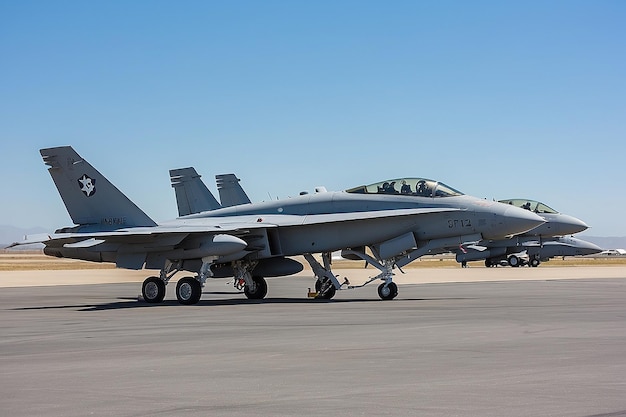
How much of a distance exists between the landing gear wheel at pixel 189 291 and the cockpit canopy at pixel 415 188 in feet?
16.1

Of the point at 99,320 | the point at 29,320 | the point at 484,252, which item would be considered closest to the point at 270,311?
the point at 99,320

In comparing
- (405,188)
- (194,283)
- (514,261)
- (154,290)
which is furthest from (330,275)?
(514,261)

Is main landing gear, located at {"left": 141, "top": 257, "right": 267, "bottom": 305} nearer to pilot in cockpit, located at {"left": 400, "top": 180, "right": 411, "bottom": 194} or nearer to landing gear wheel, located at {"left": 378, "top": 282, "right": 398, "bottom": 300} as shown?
landing gear wheel, located at {"left": 378, "top": 282, "right": 398, "bottom": 300}

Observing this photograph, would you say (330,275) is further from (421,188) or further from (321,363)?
(321,363)

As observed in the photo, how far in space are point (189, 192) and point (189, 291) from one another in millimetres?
14498

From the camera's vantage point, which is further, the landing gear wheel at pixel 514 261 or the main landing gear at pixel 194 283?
the landing gear wheel at pixel 514 261

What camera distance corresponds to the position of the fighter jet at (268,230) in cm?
2234

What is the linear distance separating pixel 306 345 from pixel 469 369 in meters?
3.03

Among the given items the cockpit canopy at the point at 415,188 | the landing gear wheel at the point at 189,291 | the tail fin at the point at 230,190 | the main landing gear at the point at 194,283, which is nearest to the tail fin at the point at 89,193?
the main landing gear at the point at 194,283

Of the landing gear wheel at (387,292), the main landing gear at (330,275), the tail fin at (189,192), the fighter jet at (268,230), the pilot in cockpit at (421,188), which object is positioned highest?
the tail fin at (189,192)

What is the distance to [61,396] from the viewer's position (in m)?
7.38

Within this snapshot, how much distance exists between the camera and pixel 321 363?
9.38 meters

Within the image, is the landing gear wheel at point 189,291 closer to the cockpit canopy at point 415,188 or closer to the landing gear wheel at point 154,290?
the landing gear wheel at point 154,290

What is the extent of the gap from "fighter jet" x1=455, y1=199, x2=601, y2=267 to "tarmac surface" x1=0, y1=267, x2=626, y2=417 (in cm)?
3217
